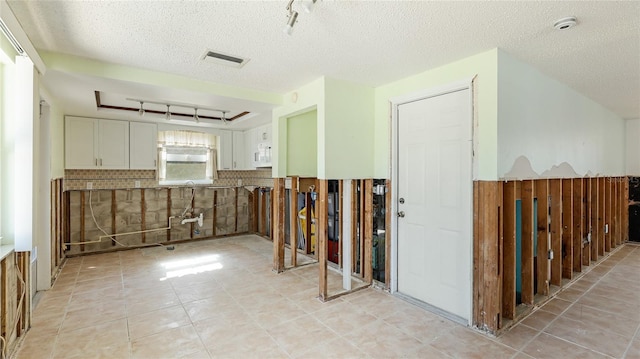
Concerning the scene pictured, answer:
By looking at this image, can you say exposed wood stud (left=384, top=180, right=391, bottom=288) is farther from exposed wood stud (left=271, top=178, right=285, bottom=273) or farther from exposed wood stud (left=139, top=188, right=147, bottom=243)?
exposed wood stud (left=139, top=188, right=147, bottom=243)

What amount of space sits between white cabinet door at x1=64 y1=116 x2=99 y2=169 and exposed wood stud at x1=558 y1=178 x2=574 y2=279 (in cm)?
675

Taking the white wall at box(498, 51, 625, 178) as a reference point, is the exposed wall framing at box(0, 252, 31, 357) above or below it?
below

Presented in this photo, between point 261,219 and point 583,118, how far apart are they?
5.55 m

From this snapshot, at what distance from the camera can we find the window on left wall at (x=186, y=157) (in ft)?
18.8

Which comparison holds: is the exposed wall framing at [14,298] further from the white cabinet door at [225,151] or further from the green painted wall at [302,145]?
the white cabinet door at [225,151]

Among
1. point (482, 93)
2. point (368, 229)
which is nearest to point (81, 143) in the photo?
point (368, 229)

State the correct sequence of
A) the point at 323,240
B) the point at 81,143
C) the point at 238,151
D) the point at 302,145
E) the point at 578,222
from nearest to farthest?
the point at 323,240, the point at 578,222, the point at 302,145, the point at 81,143, the point at 238,151

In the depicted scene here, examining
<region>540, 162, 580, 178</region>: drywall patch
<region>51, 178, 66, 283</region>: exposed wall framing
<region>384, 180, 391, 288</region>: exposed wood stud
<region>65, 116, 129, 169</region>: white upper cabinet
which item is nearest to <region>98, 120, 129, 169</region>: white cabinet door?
<region>65, 116, 129, 169</region>: white upper cabinet

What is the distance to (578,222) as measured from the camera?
405 cm

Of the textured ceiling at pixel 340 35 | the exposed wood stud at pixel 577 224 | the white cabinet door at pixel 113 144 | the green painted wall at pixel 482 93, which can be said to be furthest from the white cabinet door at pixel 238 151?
the exposed wood stud at pixel 577 224

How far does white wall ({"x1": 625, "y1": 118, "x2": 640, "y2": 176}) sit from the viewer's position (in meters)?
5.68

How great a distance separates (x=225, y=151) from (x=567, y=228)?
5707 mm

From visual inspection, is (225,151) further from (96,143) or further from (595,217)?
(595,217)

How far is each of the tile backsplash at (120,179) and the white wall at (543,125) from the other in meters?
4.47
